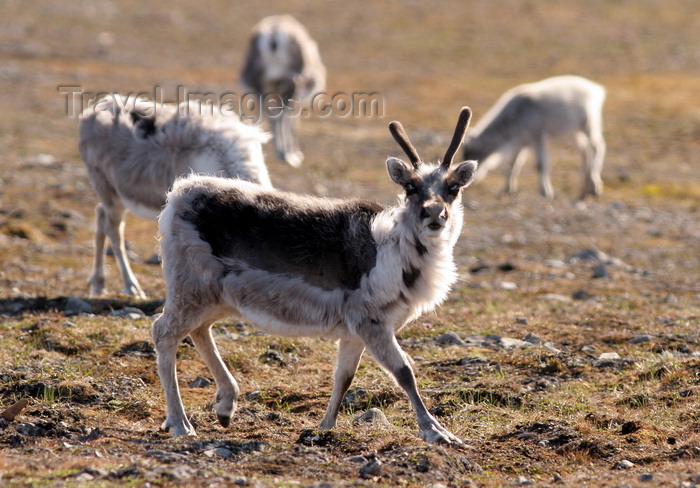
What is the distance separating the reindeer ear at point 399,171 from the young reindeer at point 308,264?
0.04ft

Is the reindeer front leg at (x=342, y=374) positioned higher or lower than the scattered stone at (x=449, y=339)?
higher

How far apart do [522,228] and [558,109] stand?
6558 millimetres

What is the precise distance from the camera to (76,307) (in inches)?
424

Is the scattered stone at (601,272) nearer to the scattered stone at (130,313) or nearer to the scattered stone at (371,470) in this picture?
the scattered stone at (130,313)

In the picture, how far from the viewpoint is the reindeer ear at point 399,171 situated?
7.38 metres

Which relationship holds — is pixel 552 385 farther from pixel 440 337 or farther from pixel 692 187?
pixel 692 187

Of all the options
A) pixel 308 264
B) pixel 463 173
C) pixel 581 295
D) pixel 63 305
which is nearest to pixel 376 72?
pixel 581 295

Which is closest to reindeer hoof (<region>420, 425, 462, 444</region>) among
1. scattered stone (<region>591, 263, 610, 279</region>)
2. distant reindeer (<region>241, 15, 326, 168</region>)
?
scattered stone (<region>591, 263, 610, 279</region>)

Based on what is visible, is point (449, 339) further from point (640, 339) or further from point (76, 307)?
point (76, 307)

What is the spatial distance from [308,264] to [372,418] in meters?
1.37

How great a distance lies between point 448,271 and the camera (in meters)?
7.54

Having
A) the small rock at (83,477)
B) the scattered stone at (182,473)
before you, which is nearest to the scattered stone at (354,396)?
the scattered stone at (182,473)

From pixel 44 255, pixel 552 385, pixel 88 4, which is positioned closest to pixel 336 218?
pixel 552 385

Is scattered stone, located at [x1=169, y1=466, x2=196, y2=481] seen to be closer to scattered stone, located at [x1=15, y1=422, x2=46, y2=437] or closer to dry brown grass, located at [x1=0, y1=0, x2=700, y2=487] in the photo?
dry brown grass, located at [x1=0, y1=0, x2=700, y2=487]
